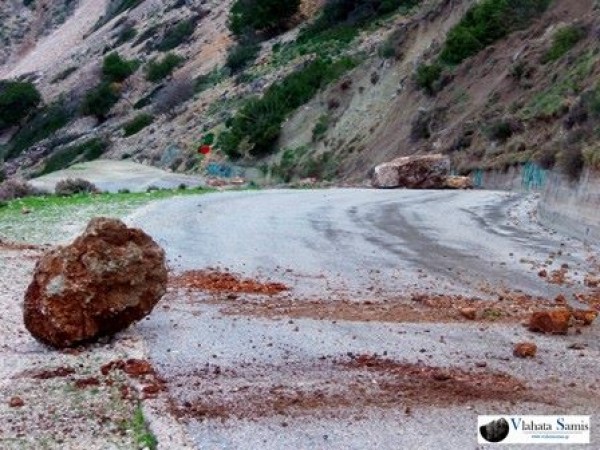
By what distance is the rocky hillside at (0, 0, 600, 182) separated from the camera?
38.3 m

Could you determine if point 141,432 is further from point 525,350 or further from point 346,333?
point 525,350

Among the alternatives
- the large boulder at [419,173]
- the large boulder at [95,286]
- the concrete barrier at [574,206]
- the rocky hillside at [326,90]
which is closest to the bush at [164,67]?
the rocky hillside at [326,90]

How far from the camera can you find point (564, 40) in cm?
3944

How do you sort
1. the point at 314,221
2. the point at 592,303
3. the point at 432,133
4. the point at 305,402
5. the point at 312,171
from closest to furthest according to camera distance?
the point at 305,402
the point at 592,303
the point at 314,221
the point at 432,133
the point at 312,171

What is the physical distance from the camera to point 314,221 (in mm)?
21781

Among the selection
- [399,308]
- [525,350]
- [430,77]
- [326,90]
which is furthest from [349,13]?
[525,350]

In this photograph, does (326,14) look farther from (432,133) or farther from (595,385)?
(595,385)

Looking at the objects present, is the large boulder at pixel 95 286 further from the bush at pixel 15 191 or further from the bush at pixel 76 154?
the bush at pixel 76 154

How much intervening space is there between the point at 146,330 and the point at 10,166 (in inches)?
2781

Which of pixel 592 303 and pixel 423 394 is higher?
pixel 423 394

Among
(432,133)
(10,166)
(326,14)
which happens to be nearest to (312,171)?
(432,133)

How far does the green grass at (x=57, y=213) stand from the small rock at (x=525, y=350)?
37.9 ft

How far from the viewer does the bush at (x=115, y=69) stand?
8244cm

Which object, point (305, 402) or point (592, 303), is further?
point (592, 303)
